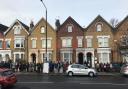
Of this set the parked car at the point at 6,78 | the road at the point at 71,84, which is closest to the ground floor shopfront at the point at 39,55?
the road at the point at 71,84

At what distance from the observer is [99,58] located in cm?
5475

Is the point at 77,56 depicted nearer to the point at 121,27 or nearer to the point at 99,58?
the point at 99,58

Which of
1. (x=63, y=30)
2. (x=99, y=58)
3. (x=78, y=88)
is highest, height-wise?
(x=63, y=30)

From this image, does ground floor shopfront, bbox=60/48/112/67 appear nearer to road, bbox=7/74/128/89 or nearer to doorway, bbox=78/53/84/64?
doorway, bbox=78/53/84/64

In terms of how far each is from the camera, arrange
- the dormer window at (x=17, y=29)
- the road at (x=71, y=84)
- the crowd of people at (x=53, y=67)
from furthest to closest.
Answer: the dormer window at (x=17, y=29), the crowd of people at (x=53, y=67), the road at (x=71, y=84)

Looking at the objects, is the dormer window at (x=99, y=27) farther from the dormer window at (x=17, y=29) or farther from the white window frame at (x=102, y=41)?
the dormer window at (x=17, y=29)

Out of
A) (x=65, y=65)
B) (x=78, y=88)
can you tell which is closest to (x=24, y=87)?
(x=78, y=88)

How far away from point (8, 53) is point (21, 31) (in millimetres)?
4795

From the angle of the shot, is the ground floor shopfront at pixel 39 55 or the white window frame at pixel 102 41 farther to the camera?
the ground floor shopfront at pixel 39 55

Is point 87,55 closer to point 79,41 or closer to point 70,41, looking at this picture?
point 79,41

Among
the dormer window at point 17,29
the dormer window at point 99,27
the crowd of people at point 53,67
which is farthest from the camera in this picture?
the dormer window at point 17,29

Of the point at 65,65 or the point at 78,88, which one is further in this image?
the point at 65,65

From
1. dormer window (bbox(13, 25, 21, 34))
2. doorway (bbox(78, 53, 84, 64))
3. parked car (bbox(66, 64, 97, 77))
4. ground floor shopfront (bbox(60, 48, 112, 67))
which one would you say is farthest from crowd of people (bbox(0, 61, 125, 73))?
dormer window (bbox(13, 25, 21, 34))

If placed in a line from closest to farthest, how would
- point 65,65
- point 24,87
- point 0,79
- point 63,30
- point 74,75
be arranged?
point 0,79 → point 24,87 → point 74,75 → point 65,65 → point 63,30
